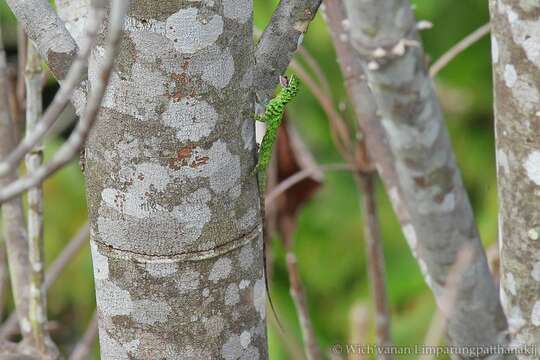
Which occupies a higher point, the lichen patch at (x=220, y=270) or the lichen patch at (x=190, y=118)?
the lichen patch at (x=190, y=118)

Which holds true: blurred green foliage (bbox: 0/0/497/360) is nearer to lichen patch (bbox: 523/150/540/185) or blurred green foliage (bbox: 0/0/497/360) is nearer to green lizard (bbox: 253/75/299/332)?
green lizard (bbox: 253/75/299/332)

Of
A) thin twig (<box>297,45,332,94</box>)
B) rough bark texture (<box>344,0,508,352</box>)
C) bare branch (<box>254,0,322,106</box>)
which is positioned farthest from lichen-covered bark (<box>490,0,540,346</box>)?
thin twig (<box>297,45,332,94</box>)

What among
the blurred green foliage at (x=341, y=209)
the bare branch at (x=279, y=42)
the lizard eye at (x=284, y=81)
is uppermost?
the bare branch at (x=279, y=42)

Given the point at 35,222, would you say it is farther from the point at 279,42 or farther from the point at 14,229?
the point at 279,42

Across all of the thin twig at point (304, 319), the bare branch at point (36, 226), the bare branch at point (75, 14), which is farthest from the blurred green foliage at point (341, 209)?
the bare branch at point (75, 14)

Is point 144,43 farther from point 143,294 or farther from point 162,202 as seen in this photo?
point 143,294

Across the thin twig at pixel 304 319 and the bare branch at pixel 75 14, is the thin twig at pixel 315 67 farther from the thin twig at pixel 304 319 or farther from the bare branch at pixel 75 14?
the bare branch at pixel 75 14

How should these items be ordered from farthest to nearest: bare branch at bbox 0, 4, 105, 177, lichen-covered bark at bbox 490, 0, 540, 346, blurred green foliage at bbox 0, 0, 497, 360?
blurred green foliage at bbox 0, 0, 497, 360 < lichen-covered bark at bbox 490, 0, 540, 346 < bare branch at bbox 0, 4, 105, 177
